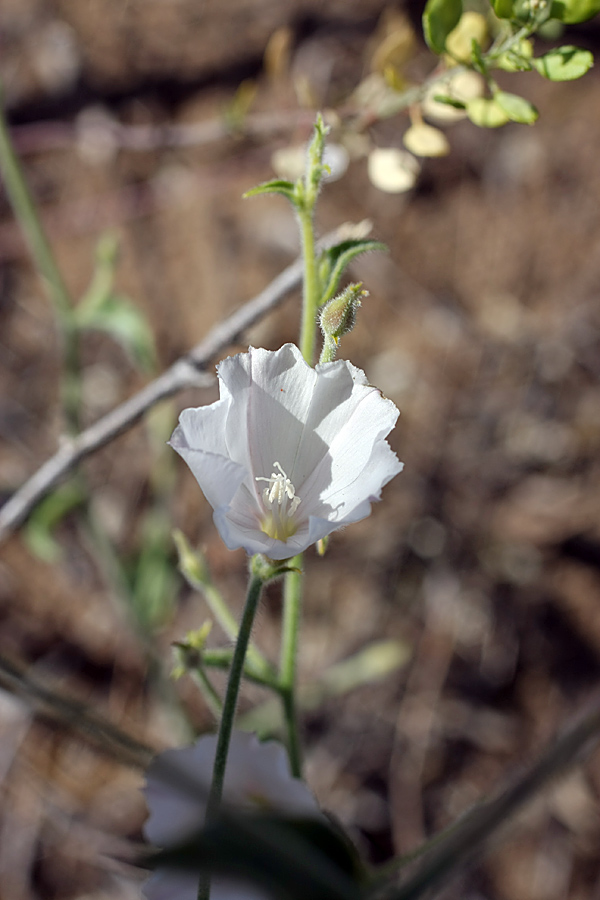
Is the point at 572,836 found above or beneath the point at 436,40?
beneath

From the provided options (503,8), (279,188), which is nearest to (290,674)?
(279,188)

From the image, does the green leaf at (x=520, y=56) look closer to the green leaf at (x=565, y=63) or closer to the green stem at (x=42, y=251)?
the green leaf at (x=565, y=63)

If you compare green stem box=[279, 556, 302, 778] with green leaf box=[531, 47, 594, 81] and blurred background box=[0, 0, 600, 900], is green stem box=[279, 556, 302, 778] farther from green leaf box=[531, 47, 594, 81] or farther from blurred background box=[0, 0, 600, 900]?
blurred background box=[0, 0, 600, 900]

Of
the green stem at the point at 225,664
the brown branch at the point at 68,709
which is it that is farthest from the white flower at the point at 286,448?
the brown branch at the point at 68,709

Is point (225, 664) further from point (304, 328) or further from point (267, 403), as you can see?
point (304, 328)

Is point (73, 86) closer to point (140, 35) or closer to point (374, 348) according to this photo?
point (140, 35)

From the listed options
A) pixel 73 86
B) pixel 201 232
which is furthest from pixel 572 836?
pixel 73 86

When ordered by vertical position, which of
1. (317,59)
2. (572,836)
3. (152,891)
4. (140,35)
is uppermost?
(140,35)
